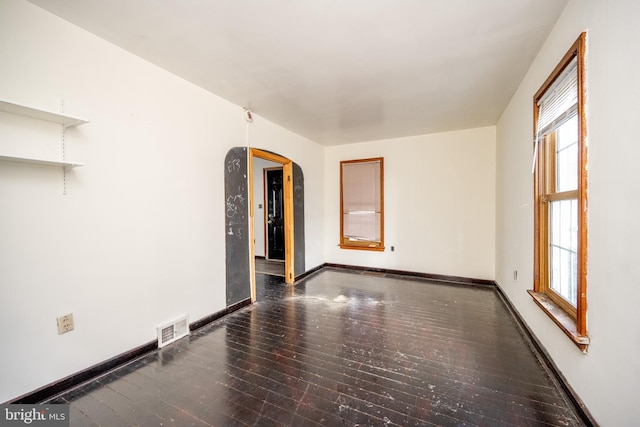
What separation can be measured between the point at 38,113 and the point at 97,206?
2.22 feet

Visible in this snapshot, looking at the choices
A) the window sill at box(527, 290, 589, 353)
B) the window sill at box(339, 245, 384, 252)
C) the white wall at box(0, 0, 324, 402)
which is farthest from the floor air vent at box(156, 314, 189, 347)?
the window sill at box(339, 245, 384, 252)

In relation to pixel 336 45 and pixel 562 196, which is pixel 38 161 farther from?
pixel 562 196

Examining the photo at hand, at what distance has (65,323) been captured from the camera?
1.79 metres

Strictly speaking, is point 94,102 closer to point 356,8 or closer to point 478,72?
point 356,8

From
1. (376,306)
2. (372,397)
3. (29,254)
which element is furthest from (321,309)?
(29,254)

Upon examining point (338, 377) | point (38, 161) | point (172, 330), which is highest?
point (38, 161)

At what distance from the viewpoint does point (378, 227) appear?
5000 millimetres

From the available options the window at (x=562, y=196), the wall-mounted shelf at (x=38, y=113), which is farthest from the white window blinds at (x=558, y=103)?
the wall-mounted shelf at (x=38, y=113)

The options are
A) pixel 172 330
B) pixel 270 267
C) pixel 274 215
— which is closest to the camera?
pixel 172 330

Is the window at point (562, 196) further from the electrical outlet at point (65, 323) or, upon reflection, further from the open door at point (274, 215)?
the open door at point (274, 215)

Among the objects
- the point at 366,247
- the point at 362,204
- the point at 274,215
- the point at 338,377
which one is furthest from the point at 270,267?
the point at 338,377

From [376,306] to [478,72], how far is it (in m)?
2.78

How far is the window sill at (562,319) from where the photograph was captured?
1.48 meters

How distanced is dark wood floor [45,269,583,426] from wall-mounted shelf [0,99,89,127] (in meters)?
1.84
